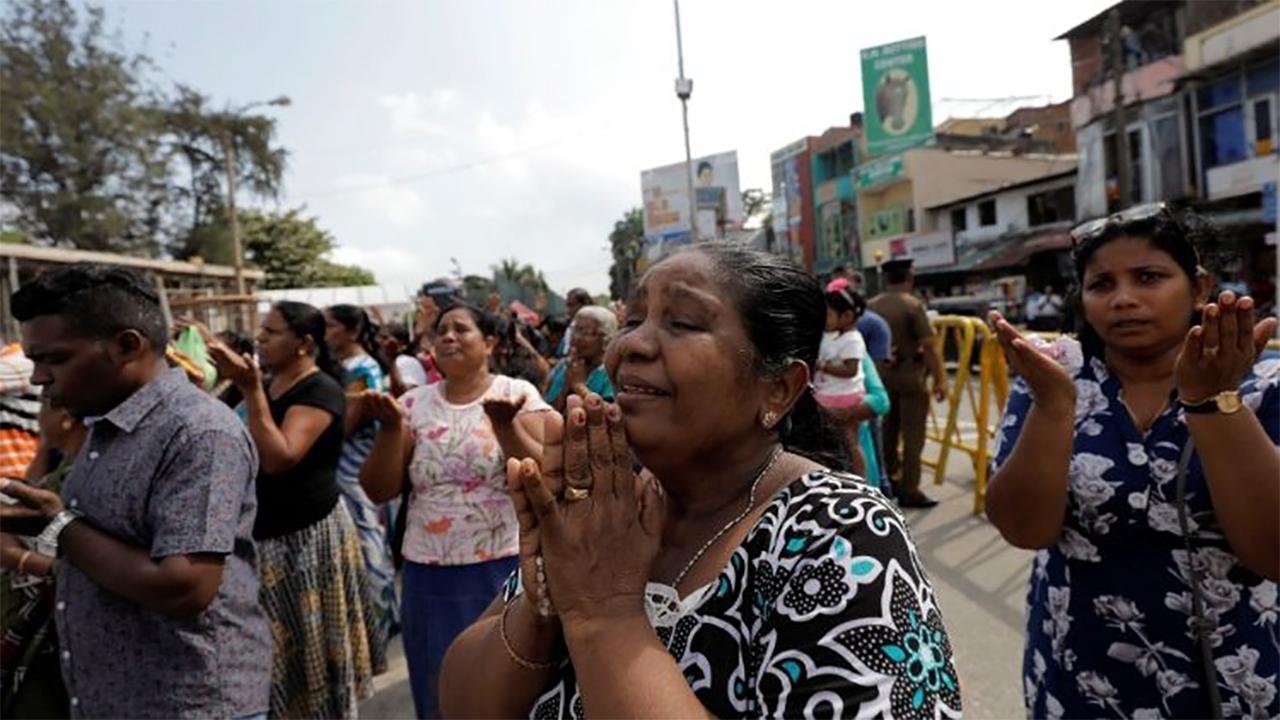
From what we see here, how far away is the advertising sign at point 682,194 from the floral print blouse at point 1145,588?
27636 millimetres

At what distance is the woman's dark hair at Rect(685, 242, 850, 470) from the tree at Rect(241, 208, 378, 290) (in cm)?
3977

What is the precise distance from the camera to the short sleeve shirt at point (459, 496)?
3.05 metres

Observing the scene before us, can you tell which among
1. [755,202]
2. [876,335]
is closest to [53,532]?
[876,335]

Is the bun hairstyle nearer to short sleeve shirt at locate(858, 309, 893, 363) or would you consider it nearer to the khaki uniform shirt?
short sleeve shirt at locate(858, 309, 893, 363)

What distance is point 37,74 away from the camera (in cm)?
2395

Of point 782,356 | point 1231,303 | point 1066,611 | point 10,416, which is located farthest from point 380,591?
point 1231,303

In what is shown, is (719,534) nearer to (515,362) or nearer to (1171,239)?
(1171,239)

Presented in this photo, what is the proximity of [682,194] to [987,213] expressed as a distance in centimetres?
1046

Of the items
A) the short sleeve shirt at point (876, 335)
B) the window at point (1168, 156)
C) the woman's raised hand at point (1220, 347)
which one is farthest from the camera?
the window at point (1168, 156)

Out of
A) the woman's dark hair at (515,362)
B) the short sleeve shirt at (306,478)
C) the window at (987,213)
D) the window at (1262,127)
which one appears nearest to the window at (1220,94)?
the window at (1262,127)

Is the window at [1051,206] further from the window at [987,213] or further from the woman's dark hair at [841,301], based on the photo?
the woman's dark hair at [841,301]

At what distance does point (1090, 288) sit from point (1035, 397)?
33 centimetres

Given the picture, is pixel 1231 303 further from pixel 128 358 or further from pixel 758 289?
pixel 128 358

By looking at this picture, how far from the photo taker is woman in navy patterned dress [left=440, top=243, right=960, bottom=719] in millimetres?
948
